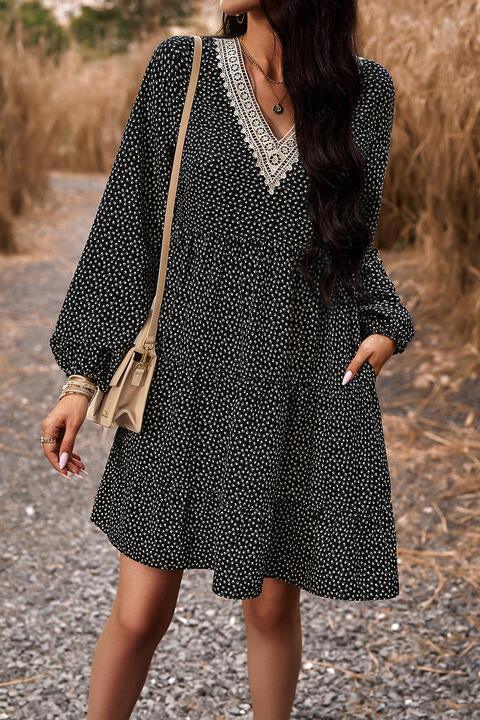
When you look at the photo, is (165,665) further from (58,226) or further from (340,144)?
(58,226)

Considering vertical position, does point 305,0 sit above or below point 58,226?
above

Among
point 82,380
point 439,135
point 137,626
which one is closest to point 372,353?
point 82,380

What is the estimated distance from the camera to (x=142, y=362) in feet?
5.27

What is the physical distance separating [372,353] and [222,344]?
0.87ft

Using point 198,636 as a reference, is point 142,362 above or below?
above

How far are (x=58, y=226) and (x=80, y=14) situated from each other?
12.5 meters

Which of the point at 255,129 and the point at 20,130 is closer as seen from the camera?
the point at 255,129

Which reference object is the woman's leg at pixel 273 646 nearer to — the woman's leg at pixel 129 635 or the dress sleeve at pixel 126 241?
the woman's leg at pixel 129 635

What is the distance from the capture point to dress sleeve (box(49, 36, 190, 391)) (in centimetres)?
160

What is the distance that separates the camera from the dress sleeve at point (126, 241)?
1.60 m

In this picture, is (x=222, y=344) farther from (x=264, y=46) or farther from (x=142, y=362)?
(x=264, y=46)

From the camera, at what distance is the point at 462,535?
327 cm

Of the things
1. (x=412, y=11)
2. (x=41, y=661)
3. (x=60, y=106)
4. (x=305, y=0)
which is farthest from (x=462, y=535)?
(x=60, y=106)

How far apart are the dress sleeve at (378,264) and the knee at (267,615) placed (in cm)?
51
